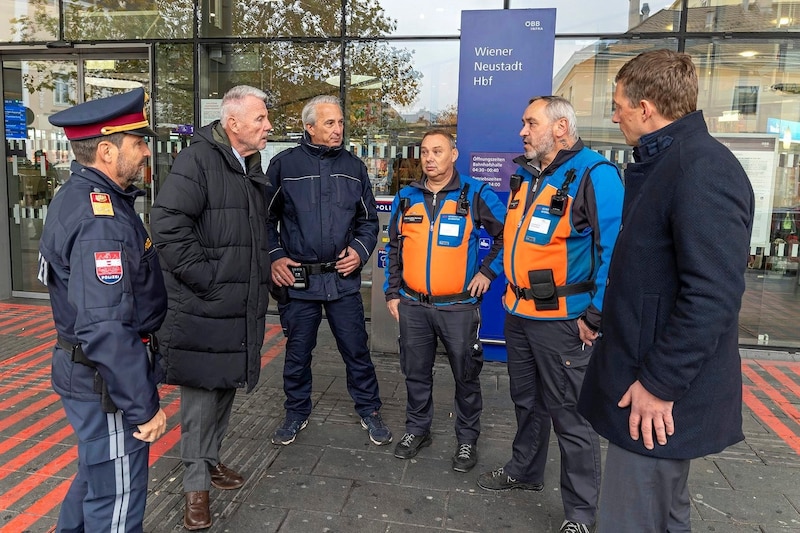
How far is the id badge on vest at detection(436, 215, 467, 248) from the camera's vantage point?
3475 mm

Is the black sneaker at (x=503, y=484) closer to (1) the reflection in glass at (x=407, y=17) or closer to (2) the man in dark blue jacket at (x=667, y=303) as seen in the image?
(2) the man in dark blue jacket at (x=667, y=303)

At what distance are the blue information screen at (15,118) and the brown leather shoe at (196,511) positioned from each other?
6.09 m

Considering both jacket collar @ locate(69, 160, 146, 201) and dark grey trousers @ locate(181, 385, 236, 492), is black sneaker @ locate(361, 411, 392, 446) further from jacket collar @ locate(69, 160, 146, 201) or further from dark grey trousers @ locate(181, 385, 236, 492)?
jacket collar @ locate(69, 160, 146, 201)

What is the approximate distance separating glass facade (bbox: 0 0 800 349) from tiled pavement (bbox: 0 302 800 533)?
2320 millimetres

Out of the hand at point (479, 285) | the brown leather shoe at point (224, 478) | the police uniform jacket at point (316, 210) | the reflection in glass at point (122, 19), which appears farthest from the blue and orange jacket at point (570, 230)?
the reflection in glass at point (122, 19)

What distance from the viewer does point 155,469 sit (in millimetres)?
3463

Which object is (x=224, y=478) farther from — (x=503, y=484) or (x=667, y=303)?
(x=667, y=303)

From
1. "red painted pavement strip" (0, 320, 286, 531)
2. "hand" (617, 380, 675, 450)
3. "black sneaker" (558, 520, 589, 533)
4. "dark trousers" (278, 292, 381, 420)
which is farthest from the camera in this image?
"dark trousers" (278, 292, 381, 420)

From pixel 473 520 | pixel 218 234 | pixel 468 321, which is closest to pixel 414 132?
pixel 468 321

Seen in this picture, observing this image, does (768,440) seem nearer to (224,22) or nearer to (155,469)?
(155,469)

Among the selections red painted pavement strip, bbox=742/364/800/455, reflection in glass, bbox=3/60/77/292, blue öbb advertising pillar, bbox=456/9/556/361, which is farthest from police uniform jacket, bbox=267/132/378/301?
reflection in glass, bbox=3/60/77/292

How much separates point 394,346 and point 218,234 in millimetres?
3027

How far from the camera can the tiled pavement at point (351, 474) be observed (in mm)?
2996

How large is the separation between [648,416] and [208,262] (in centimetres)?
205
